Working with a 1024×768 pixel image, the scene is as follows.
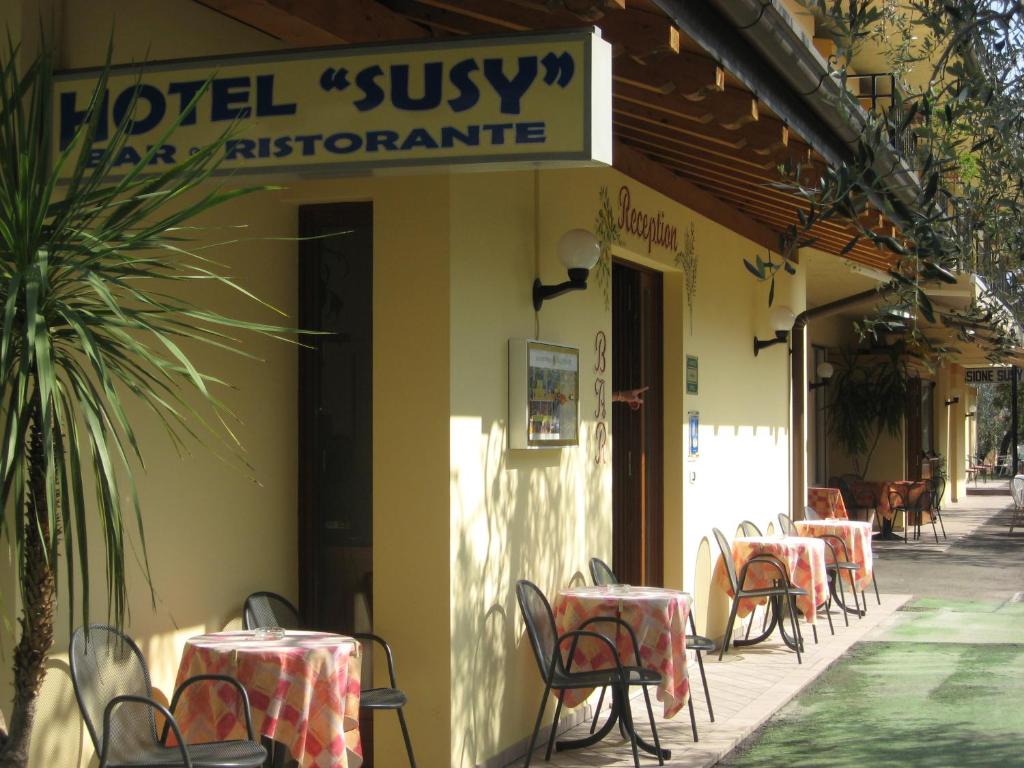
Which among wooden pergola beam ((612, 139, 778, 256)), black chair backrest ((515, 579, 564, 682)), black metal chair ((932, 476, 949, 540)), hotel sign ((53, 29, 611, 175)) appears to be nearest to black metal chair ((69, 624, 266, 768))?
hotel sign ((53, 29, 611, 175))

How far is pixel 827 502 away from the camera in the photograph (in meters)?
14.1

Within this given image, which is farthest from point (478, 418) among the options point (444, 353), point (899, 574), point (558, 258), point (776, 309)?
point (899, 574)

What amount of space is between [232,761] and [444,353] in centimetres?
197

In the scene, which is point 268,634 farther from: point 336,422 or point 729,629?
point 729,629

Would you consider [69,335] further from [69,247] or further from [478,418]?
[478,418]

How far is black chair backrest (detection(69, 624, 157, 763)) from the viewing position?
4.10 metres

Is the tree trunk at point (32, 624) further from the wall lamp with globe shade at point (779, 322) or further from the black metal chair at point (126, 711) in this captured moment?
the wall lamp with globe shade at point (779, 322)

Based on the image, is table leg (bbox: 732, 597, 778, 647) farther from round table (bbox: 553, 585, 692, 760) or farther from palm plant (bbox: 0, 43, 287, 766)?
palm plant (bbox: 0, 43, 287, 766)

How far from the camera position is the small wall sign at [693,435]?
8.55 m

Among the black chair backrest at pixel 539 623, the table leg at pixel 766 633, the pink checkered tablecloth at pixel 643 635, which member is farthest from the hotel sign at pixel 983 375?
the black chair backrest at pixel 539 623

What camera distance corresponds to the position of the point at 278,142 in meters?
3.84

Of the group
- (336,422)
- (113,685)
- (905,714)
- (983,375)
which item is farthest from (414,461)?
(983,375)

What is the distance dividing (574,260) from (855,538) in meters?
5.54

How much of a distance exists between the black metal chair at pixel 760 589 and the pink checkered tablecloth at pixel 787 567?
0.06 metres
